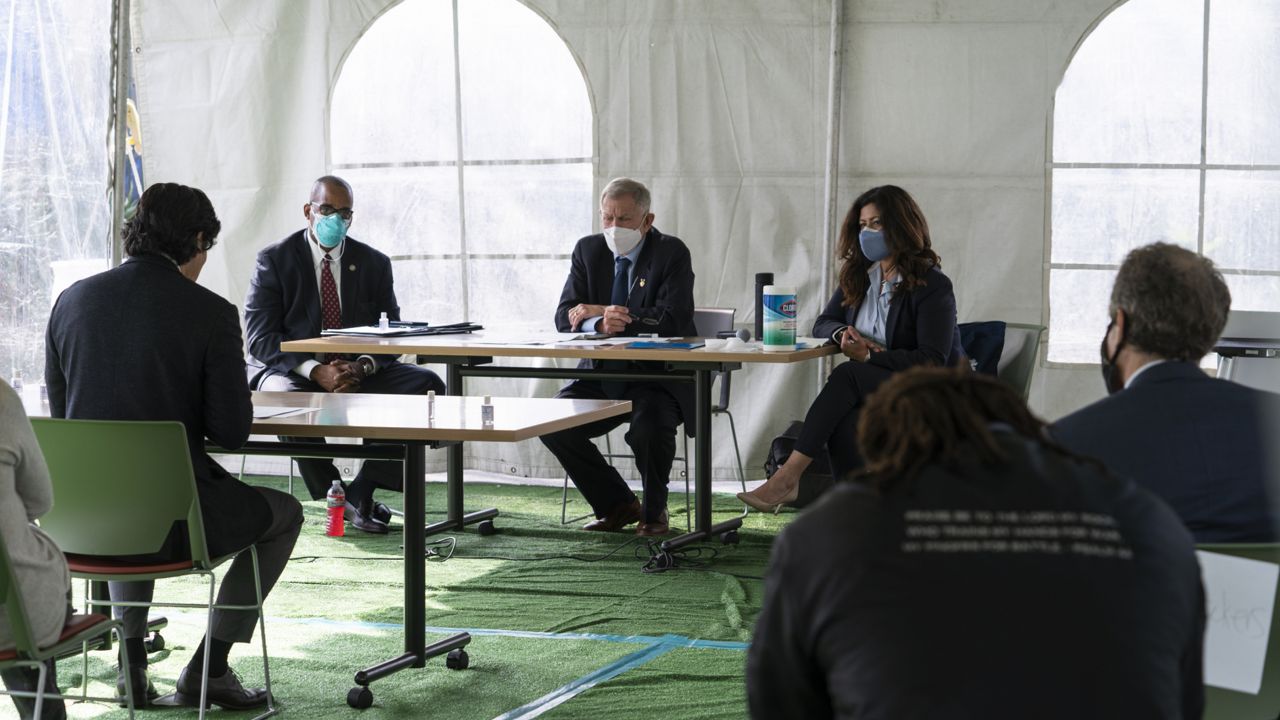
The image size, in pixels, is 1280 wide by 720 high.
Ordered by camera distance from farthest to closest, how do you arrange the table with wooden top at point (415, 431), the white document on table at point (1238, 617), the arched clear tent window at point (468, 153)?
1. the arched clear tent window at point (468, 153)
2. the table with wooden top at point (415, 431)
3. the white document on table at point (1238, 617)

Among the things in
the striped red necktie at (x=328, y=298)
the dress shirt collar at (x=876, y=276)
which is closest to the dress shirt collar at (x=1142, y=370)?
the dress shirt collar at (x=876, y=276)

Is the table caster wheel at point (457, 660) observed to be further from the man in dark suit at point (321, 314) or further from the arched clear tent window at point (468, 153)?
the arched clear tent window at point (468, 153)

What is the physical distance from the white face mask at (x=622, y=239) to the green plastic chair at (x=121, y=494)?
8.96ft

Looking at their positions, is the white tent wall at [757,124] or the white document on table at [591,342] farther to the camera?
the white tent wall at [757,124]

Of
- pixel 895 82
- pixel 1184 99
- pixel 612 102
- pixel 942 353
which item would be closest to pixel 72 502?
pixel 942 353

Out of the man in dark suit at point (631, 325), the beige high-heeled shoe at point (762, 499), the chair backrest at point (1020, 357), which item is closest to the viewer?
the beige high-heeled shoe at point (762, 499)

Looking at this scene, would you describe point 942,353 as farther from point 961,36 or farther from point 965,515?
point 965,515

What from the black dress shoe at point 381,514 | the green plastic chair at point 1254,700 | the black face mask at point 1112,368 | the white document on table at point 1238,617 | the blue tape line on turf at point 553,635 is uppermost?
the black face mask at point 1112,368

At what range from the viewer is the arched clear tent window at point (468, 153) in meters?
6.40

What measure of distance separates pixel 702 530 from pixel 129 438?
8.28 ft

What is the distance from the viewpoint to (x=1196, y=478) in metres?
1.70

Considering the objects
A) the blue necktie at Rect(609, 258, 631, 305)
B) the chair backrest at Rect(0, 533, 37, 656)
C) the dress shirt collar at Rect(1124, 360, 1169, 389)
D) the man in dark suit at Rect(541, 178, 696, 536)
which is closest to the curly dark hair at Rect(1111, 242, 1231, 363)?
the dress shirt collar at Rect(1124, 360, 1169, 389)

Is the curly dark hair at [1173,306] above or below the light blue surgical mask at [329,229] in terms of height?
below

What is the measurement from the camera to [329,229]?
17.8 ft
